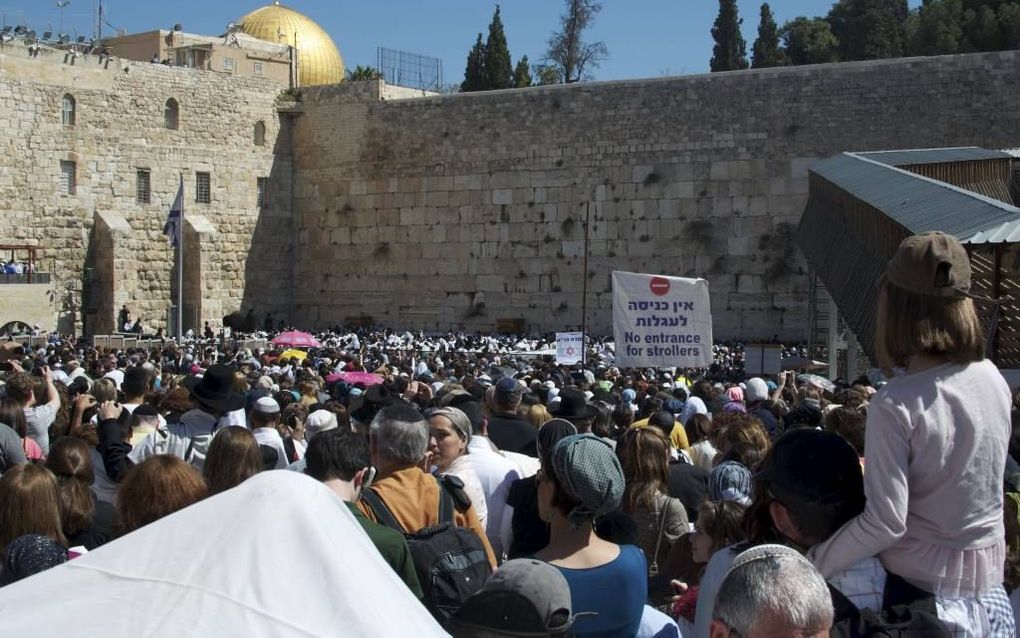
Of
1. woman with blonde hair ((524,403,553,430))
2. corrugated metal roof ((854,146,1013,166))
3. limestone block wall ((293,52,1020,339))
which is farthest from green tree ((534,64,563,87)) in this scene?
woman with blonde hair ((524,403,553,430))

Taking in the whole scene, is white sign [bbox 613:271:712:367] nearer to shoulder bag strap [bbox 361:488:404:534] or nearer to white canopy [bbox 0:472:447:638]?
shoulder bag strap [bbox 361:488:404:534]

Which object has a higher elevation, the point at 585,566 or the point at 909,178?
the point at 909,178

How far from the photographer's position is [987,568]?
251 centimetres

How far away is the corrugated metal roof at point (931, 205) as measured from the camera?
5711 mm

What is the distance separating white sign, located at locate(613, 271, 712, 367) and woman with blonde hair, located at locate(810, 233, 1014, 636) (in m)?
7.85

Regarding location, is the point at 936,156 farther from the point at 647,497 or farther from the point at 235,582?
the point at 235,582

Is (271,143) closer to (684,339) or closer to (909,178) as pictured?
(684,339)

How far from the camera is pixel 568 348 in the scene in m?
14.4

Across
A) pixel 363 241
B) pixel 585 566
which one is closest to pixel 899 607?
pixel 585 566

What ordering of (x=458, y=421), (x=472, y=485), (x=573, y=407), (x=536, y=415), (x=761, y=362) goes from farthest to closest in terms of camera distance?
(x=761, y=362) → (x=536, y=415) → (x=573, y=407) → (x=458, y=421) → (x=472, y=485)

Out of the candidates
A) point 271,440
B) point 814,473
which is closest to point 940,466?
point 814,473

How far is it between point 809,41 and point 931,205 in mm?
35694

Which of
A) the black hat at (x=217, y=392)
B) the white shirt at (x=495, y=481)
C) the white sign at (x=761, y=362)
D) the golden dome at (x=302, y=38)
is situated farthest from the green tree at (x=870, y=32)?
the white shirt at (x=495, y=481)

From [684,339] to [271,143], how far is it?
17606 mm
